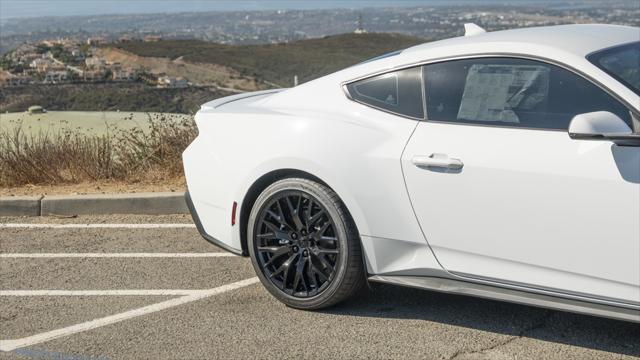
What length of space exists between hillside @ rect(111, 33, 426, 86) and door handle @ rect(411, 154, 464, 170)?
43356 mm

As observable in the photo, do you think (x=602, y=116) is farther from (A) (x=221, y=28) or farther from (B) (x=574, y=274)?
(A) (x=221, y=28)

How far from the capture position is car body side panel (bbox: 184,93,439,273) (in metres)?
4.63

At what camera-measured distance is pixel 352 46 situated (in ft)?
198

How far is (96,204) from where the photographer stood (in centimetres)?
782

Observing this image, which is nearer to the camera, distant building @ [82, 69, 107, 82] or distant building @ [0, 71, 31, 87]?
distant building @ [0, 71, 31, 87]

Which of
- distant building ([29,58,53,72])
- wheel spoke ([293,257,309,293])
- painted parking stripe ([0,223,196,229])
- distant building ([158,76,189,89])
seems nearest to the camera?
wheel spoke ([293,257,309,293])

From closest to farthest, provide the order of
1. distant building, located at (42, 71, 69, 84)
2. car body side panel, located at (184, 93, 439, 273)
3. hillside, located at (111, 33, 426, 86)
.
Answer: car body side panel, located at (184, 93, 439, 273), distant building, located at (42, 71, 69, 84), hillside, located at (111, 33, 426, 86)

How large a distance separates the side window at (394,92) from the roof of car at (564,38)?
19cm

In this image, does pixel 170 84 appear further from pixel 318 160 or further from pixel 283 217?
pixel 318 160

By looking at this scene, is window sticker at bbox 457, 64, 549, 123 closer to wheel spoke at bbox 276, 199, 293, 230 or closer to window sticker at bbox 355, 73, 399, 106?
window sticker at bbox 355, 73, 399, 106

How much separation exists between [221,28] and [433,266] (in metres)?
86.9

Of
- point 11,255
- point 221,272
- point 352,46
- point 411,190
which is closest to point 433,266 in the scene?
point 411,190

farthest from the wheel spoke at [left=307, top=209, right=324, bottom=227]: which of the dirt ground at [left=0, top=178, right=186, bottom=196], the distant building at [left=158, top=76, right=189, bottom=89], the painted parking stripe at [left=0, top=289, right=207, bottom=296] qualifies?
the distant building at [left=158, top=76, right=189, bottom=89]

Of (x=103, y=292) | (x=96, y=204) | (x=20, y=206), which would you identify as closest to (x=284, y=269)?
(x=103, y=292)
